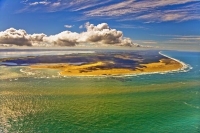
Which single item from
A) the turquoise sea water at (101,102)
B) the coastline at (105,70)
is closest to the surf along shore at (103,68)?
the coastline at (105,70)

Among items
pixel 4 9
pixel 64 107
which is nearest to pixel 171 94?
pixel 64 107

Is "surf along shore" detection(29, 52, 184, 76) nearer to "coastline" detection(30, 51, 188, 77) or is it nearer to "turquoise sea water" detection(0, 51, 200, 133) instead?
"coastline" detection(30, 51, 188, 77)

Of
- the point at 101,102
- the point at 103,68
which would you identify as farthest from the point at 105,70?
the point at 101,102

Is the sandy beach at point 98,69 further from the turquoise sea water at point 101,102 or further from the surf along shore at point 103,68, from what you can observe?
the turquoise sea water at point 101,102

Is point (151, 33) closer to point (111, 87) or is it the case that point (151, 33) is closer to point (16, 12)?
point (111, 87)

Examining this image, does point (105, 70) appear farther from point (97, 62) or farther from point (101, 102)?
point (101, 102)
